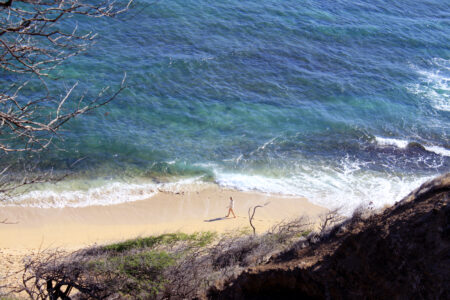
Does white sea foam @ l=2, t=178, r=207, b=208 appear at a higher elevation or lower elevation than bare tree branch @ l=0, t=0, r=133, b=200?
lower

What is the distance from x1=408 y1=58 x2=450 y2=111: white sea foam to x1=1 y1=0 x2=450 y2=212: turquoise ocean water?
0.08 metres

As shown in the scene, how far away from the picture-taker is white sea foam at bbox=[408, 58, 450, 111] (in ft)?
88.9

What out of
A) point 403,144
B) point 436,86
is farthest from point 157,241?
point 436,86

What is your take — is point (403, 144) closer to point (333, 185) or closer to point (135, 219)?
point (333, 185)

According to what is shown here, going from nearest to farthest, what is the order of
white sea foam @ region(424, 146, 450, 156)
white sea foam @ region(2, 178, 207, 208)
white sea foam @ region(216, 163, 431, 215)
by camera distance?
white sea foam @ region(2, 178, 207, 208) → white sea foam @ region(216, 163, 431, 215) → white sea foam @ region(424, 146, 450, 156)

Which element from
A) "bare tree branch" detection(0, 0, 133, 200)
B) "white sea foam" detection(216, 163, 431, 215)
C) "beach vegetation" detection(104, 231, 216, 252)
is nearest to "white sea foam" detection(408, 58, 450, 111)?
"white sea foam" detection(216, 163, 431, 215)

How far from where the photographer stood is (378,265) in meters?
6.83

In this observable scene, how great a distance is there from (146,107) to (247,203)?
755cm

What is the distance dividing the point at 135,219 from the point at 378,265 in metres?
11.2

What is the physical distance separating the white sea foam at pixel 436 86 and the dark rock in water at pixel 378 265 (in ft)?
68.9

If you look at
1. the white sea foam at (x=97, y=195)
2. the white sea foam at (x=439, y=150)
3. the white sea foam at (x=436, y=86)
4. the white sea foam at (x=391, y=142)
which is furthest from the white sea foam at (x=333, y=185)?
the white sea foam at (x=436, y=86)

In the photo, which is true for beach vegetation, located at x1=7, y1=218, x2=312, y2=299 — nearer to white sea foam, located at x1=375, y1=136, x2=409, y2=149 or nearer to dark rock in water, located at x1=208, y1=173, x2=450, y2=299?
dark rock in water, located at x1=208, y1=173, x2=450, y2=299

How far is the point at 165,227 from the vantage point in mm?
16234

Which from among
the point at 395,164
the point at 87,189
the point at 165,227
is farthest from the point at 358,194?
the point at 87,189
